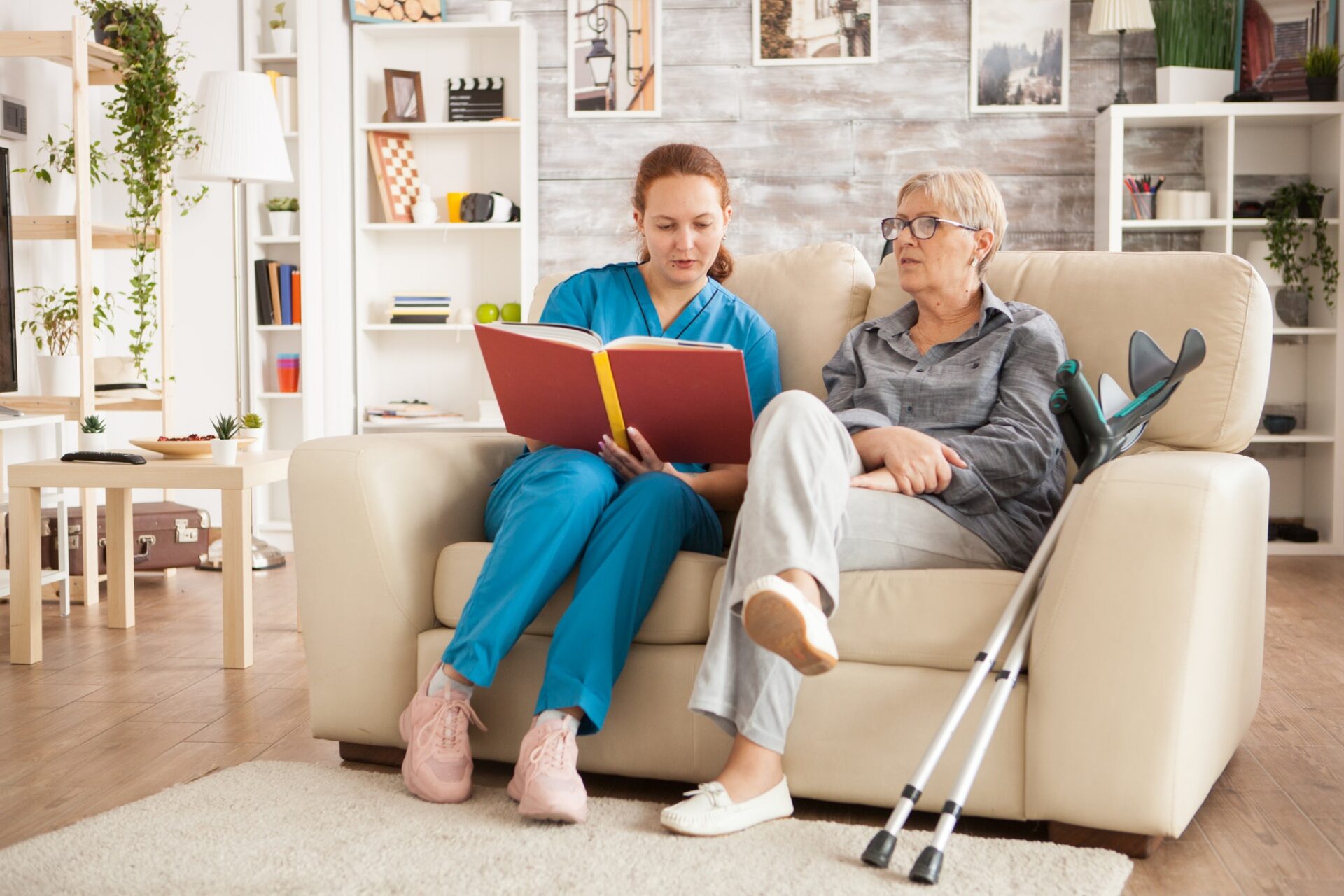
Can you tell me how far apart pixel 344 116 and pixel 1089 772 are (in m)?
3.96

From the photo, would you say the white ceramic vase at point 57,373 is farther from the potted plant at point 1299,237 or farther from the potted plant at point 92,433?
the potted plant at point 1299,237

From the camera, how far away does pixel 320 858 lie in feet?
5.32

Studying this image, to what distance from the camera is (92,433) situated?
3.23 metres

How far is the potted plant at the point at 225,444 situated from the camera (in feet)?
9.50

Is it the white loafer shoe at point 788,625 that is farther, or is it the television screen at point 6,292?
the television screen at point 6,292

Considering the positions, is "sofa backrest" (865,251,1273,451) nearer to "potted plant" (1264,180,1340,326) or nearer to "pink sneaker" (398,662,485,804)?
"pink sneaker" (398,662,485,804)

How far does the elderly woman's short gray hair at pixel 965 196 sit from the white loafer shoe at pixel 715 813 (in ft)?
3.37

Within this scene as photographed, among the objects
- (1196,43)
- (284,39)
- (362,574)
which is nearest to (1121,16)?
(1196,43)

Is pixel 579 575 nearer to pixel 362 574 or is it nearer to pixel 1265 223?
pixel 362 574

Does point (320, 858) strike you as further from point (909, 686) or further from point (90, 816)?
point (909, 686)

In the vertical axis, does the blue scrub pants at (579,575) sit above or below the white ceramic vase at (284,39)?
below

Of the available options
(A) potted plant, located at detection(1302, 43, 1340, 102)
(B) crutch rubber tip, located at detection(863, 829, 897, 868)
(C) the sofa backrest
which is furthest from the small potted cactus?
(A) potted plant, located at detection(1302, 43, 1340, 102)

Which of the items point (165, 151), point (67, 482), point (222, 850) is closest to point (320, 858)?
point (222, 850)

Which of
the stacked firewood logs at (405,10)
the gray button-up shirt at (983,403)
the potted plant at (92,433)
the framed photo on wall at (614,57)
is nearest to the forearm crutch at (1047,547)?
the gray button-up shirt at (983,403)
